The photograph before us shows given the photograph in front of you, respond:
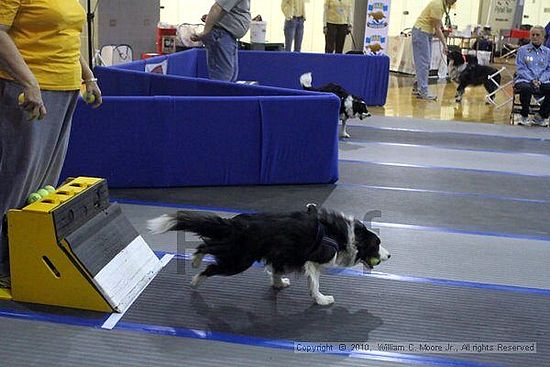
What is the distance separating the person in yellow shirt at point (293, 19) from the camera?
11.1 metres

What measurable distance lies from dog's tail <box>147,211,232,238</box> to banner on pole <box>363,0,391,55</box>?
10.9 m

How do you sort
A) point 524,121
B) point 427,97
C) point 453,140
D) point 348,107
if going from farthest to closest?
1. point 427,97
2. point 524,121
3. point 453,140
4. point 348,107

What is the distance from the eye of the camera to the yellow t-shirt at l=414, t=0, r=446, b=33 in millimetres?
9109

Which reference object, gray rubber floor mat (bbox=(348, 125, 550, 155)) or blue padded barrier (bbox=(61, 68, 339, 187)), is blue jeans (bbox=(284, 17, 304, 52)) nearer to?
gray rubber floor mat (bbox=(348, 125, 550, 155))

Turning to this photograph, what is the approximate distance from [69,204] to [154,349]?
2.31ft

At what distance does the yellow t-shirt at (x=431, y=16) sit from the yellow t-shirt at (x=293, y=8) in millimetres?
2529

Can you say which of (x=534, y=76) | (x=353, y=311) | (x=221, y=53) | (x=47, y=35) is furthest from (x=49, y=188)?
(x=534, y=76)

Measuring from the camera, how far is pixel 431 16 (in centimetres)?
918

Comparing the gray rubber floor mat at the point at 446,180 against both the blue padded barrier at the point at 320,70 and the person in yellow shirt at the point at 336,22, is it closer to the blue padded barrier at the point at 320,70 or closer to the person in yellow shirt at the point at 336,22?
the blue padded barrier at the point at 320,70

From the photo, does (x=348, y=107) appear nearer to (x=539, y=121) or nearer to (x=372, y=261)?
(x=539, y=121)

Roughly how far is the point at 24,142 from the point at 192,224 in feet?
2.38

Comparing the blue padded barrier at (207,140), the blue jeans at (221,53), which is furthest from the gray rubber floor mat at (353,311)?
the blue jeans at (221,53)

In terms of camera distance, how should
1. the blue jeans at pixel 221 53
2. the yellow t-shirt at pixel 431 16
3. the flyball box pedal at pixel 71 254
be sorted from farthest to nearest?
the yellow t-shirt at pixel 431 16
the blue jeans at pixel 221 53
the flyball box pedal at pixel 71 254

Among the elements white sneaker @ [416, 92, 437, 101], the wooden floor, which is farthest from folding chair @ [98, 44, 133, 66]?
white sneaker @ [416, 92, 437, 101]
